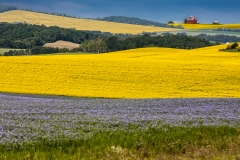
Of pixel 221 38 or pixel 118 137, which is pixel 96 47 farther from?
pixel 118 137

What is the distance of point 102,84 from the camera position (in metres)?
29.1

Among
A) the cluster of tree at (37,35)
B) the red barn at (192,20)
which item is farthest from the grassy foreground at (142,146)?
the red barn at (192,20)

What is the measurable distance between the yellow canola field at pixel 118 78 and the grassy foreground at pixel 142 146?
15657 millimetres

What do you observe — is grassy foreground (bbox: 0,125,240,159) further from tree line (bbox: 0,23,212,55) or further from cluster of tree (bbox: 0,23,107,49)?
cluster of tree (bbox: 0,23,107,49)

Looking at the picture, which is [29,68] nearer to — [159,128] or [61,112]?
[61,112]

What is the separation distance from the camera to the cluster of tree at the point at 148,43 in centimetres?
8869

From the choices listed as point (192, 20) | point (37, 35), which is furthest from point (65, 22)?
point (192, 20)

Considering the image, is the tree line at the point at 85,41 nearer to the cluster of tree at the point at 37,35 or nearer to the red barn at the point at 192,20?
the cluster of tree at the point at 37,35

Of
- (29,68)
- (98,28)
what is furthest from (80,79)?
(98,28)

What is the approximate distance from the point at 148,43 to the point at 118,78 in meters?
62.7

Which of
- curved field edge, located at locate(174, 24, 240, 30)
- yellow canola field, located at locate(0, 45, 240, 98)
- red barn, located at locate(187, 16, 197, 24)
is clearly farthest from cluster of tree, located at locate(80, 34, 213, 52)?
yellow canola field, located at locate(0, 45, 240, 98)

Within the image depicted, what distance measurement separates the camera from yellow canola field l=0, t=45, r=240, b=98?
2694 centimetres

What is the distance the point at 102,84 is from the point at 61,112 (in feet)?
52.4

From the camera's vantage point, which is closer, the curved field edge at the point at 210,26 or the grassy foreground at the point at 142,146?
the grassy foreground at the point at 142,146
